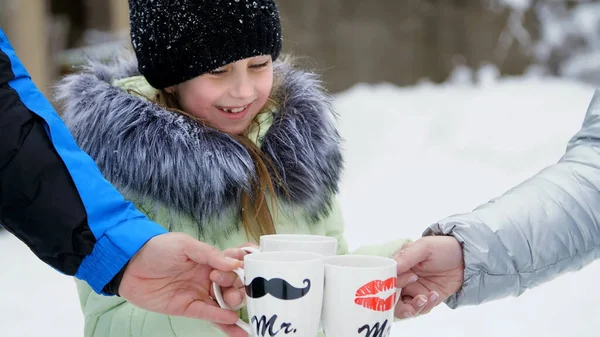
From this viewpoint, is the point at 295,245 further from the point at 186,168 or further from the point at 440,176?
the point at 440,176

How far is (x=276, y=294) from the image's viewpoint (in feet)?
3.43

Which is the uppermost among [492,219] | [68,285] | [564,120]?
[492,219]

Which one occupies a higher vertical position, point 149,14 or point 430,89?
point 149,14

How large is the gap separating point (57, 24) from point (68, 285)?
2230mm

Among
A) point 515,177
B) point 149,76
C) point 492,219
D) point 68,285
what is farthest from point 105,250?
point 515,177

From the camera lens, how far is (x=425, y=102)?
5281 millimetres

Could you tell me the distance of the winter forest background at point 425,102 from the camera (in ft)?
8.36

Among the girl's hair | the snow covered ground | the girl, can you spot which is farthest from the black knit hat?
the snow covered ground

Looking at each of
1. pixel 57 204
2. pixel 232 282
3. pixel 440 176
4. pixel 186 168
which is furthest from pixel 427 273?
pixel 440 176

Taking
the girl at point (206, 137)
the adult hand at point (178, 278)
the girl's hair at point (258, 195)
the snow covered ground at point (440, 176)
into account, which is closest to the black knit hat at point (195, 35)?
the girl at point (206, 137)

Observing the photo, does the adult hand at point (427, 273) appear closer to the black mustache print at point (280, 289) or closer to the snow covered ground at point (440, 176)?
the black mustache print at point (280, 289)

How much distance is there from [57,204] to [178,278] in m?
0.25

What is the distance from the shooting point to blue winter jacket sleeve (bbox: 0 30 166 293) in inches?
45.5

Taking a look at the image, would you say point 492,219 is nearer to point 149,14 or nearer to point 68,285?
point 149,14
